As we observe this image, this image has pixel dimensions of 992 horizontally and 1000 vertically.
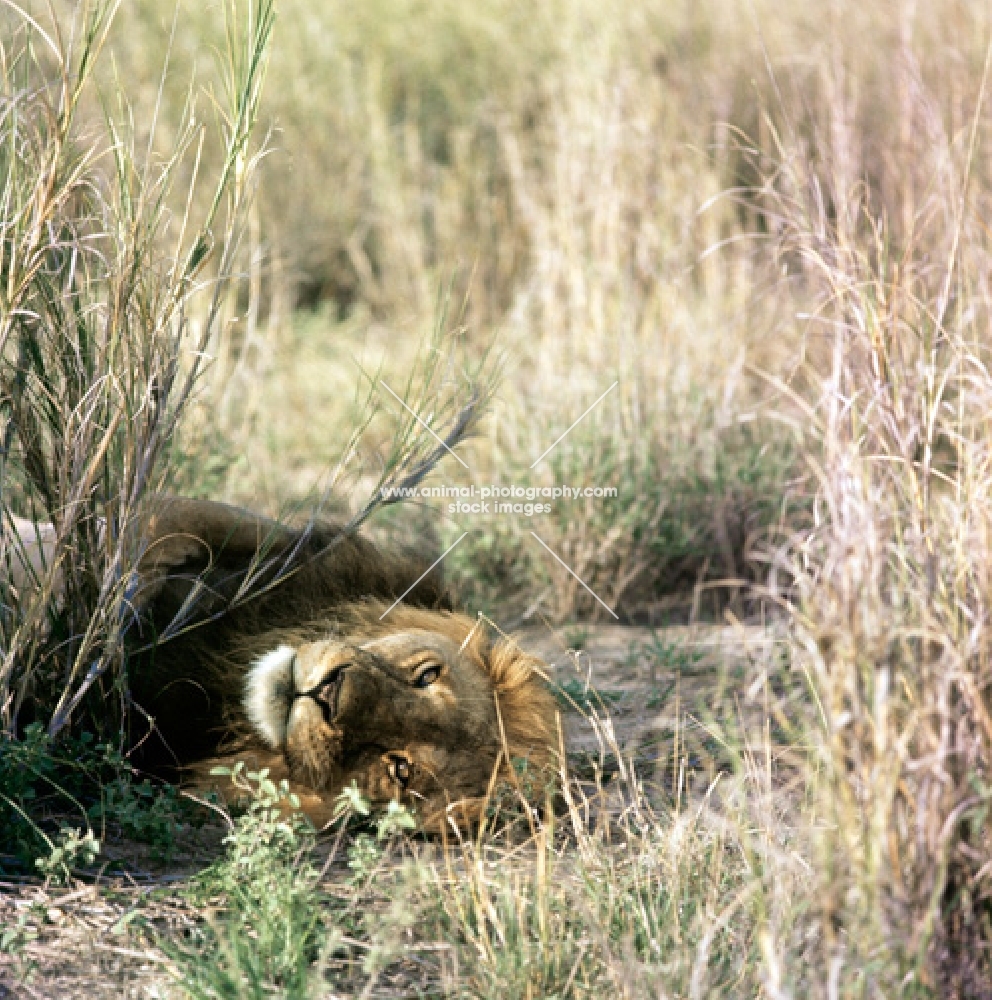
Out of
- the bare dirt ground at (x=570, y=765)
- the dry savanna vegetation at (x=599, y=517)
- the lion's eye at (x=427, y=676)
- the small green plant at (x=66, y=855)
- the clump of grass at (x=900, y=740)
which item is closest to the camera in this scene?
the clump of grass at (x=900, y=740)

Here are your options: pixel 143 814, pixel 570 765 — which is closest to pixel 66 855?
pixel 143 814

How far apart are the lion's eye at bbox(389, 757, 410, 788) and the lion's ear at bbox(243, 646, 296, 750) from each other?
248mm

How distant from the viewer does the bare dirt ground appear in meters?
2.47

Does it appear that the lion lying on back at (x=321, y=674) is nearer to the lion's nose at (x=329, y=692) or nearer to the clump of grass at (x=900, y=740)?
the lion's nose at (x=329, y=692)

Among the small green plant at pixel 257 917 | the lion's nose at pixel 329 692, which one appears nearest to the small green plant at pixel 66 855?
the small green plant at pixel 257 917

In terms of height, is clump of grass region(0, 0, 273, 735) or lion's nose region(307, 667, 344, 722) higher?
clump of grass region(0, 0, 273, 735)

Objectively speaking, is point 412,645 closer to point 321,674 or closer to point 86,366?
point 321,674

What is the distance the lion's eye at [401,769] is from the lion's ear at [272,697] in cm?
25

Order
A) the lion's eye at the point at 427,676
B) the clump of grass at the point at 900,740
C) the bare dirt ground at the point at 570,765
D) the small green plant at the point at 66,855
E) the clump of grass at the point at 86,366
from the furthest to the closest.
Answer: the lion's eye at the point at 427,676 < the clump of grass at the point at 86,366 < the small green plant at the point at 66,855 < the bare dirt ground at the point at 570,765 < the clump of grass at the point at 900,740

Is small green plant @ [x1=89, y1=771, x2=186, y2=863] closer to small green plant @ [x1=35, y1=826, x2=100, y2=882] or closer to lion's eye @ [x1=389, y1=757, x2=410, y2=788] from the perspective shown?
small green plant @ [x1=35, y1=826, x2=100, y2=882]

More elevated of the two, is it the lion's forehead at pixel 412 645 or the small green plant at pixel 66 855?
the lion's forehead at pixel 412 645

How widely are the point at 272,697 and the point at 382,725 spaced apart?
259 millimetres

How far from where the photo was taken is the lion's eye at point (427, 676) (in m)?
3.23

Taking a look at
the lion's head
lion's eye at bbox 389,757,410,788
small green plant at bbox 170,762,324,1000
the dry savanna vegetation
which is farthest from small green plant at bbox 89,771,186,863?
lion's eye at bbox 389,757,410,788
